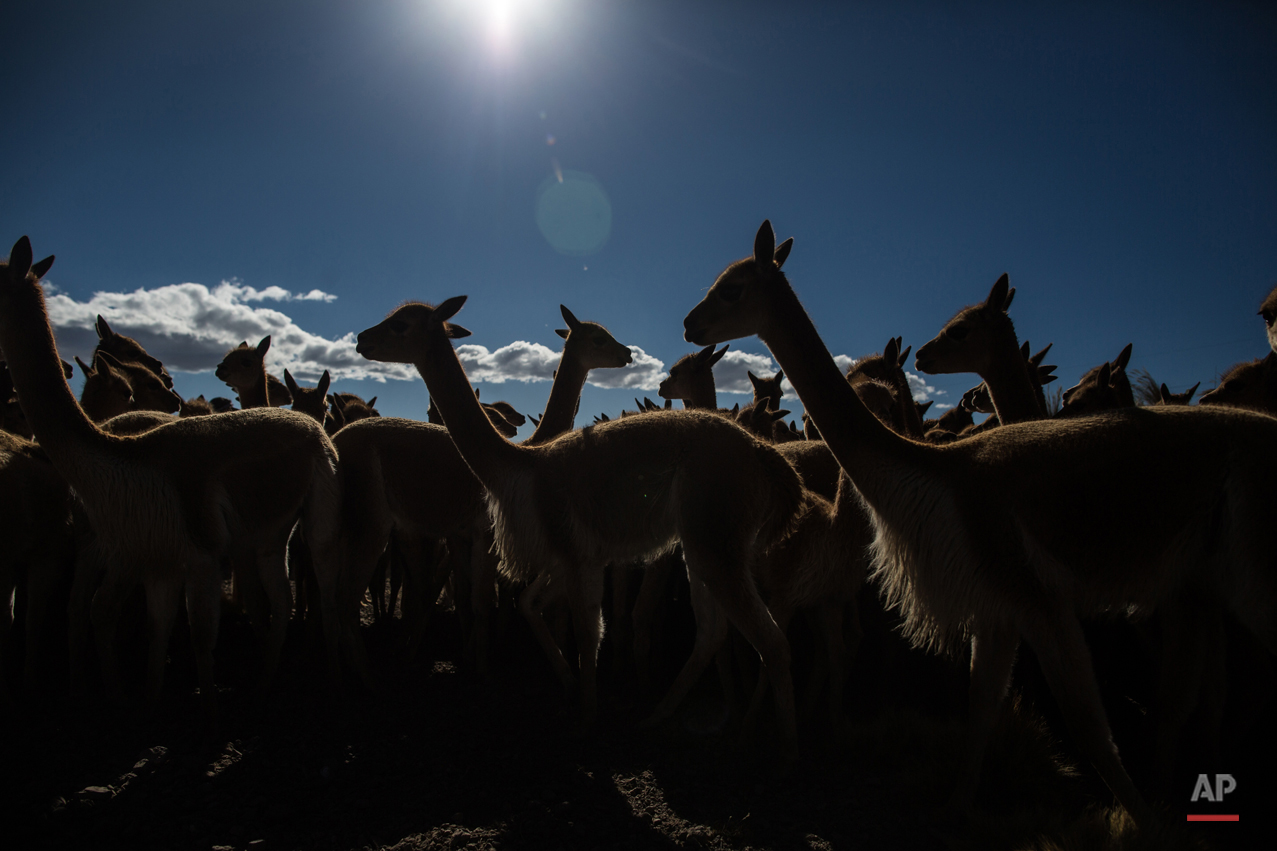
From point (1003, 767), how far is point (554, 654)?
9.92 feet

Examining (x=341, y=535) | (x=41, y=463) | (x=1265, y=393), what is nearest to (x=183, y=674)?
(x=341, y=535)

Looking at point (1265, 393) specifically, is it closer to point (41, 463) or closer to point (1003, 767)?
point (1003, 767)

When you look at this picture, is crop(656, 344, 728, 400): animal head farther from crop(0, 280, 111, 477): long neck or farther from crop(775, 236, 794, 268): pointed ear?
crop(0, 280, 111, 477): long neck

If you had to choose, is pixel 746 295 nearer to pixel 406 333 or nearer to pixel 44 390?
pixel 406 333

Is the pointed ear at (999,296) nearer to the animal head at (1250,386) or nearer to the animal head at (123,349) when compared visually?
the animal head at (1250,386)

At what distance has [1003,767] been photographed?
3.51 metres

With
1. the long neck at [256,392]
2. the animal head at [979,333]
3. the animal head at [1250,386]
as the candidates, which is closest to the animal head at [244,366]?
the long neck at [256,392]

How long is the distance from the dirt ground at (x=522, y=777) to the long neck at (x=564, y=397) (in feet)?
7.57

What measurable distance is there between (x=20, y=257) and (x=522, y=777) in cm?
463

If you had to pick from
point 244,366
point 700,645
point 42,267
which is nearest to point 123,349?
point 244,366

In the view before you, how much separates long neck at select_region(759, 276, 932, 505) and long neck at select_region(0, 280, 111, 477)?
14.0 feet

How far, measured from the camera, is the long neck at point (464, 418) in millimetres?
4414

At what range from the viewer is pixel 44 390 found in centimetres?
395

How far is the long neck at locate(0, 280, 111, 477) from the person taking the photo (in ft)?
12.8
